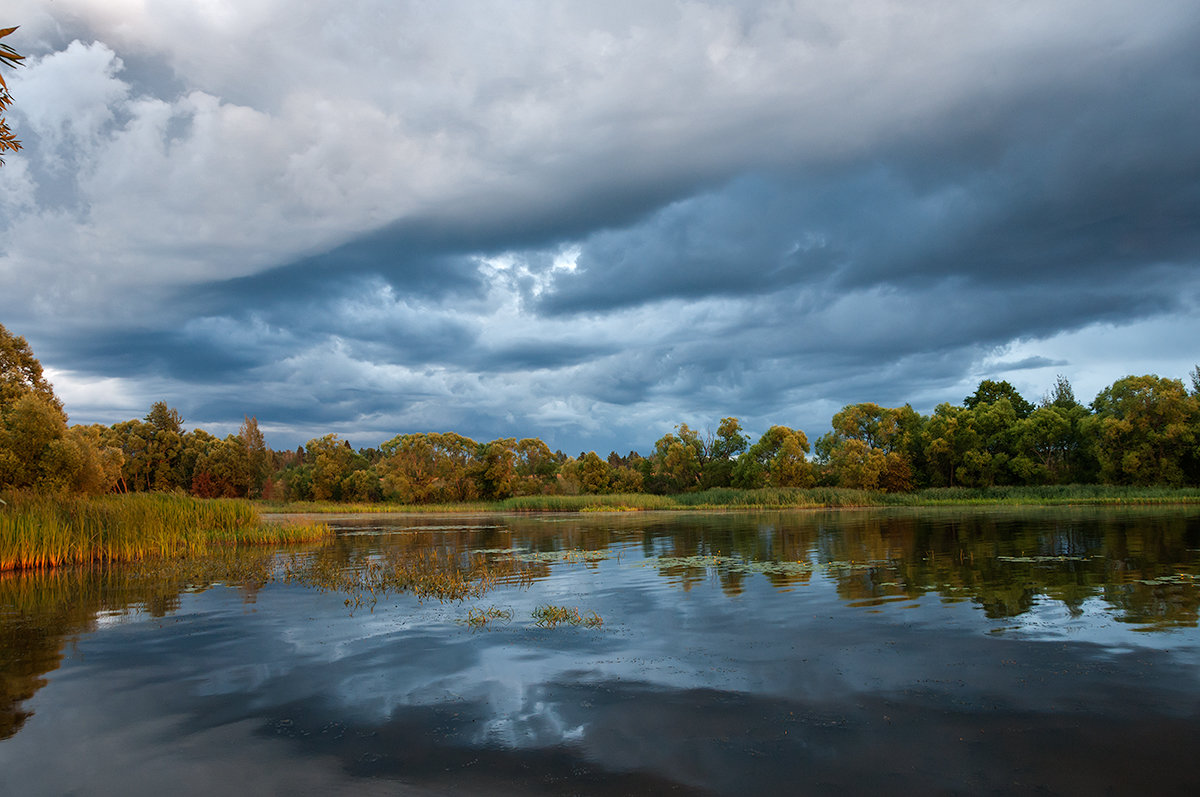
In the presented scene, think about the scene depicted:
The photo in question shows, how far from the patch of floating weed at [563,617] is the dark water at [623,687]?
34 centimetres

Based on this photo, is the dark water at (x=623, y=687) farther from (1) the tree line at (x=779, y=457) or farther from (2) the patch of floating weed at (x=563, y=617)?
(1) the tree line at (x=779, y=457)

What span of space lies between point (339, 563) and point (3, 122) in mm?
16464

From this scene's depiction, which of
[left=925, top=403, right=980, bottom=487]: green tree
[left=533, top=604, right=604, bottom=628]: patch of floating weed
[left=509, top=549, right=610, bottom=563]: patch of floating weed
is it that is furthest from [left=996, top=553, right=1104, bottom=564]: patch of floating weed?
[left=925, top=403, right=980, bottom=487]: green tree

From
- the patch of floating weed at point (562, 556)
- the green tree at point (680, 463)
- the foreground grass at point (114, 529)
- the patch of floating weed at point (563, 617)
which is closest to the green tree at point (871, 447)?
the green tree at point (680, 463)

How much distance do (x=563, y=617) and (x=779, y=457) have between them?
3705 inches

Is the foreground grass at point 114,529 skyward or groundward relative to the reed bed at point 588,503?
skyward

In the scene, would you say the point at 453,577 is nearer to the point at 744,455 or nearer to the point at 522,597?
the point at 522,597

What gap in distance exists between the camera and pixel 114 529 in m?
23.3

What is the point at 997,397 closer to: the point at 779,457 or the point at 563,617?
the point at 779,457

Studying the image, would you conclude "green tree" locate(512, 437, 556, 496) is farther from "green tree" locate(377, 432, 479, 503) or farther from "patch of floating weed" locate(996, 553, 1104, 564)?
"patch of floating weed" locate(996, 553, 1104, 564)

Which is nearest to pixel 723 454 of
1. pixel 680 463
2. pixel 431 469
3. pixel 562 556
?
pixel 680 463

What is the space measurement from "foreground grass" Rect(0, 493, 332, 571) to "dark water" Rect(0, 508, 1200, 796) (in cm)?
455

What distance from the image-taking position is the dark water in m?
6.12

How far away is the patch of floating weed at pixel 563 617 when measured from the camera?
12484 millimetres
